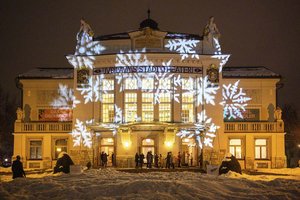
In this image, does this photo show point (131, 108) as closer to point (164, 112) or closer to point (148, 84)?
point (148, 84)

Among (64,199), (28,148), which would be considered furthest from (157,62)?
(64,199)

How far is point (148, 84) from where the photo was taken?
147 ft

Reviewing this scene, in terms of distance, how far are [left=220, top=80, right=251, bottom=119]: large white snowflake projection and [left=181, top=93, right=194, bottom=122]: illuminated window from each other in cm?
541

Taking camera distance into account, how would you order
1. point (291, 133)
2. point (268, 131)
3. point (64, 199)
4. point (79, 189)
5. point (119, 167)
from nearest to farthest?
1. point (64, 199)
2. point (79, 189)
3. point (119, 167)
4. point (268, 131)
5. point (291, 133)

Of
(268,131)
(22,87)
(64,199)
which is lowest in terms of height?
(64,199)

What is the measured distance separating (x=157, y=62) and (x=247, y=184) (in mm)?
20887

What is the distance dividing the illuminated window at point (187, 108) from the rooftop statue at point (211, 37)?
13.6 feet

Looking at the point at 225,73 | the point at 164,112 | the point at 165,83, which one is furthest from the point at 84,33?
the point at 225,73

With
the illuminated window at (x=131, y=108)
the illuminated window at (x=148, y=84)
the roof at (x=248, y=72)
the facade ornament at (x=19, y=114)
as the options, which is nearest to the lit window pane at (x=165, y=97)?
the illuminated window at (x=148, y=84)

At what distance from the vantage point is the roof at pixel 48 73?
5062 cm

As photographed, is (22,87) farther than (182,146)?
Yes

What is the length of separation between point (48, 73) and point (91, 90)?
7.84 meters

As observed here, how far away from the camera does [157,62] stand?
44.9 meters

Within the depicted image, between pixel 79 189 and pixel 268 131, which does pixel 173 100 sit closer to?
pixel 268 131
